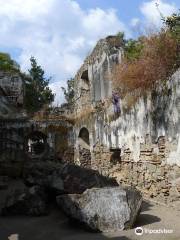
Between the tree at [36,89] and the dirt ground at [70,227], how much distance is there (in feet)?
94.3

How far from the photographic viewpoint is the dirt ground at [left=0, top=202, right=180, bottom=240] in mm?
7582

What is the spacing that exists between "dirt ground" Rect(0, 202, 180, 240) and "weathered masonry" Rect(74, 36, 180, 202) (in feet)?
1.98

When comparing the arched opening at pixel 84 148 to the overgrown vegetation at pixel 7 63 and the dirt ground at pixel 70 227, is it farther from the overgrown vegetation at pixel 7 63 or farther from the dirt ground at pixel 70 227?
the overgrown vegetation at pixel 7 63

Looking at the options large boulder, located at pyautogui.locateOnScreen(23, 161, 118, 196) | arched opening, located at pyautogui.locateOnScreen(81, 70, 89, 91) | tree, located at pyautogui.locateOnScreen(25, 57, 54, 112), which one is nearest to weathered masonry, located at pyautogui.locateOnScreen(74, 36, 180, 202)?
large boulder, located at pyautogui.locateOnScreen(23, 161, 118, 196)

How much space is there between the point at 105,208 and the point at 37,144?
22.1 meters

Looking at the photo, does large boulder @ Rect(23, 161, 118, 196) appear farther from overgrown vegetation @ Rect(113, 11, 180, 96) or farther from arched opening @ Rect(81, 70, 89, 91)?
arched opening @ Rect(81, 70, 89, 91)

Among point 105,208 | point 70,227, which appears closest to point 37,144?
point 70,227

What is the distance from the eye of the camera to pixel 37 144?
2989 centimetres

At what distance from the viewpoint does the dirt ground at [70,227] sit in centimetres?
758

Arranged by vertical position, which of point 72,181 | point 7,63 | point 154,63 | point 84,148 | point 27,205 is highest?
point 7,63

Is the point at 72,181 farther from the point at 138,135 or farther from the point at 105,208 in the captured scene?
the point at 105,208

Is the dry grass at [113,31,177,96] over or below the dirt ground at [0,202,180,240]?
over

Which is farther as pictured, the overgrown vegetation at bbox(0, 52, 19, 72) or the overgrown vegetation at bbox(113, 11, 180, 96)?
the overgrown vegetation at bbox(0, 52, 19, 72)

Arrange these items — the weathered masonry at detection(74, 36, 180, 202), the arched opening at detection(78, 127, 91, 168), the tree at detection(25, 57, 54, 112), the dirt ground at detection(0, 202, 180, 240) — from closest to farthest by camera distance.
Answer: the dirt ground at detection(0, 202, 180, 240) → the weathered masonry at detection(74, 36, 180, 202) → the arched opening at detection(78, 127, 91, 168) → the tree at detection(25, 57, 54, 112)
